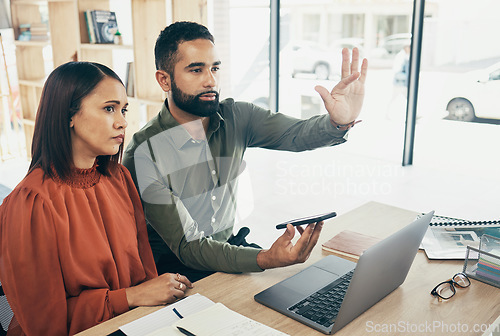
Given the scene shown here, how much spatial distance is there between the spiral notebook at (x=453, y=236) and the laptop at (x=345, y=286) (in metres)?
0.27

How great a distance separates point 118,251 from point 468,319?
3.19 ft

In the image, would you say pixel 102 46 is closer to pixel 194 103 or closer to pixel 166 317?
pixel 194 103

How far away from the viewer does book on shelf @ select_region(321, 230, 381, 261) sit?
1537 millimetres

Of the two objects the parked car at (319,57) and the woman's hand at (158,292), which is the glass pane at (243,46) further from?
the woman's hand at (158,292)

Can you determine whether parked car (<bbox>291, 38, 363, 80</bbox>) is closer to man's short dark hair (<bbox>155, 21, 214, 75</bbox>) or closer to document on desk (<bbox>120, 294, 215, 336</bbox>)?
man's short dark hair (<bbox>155, 21, 214, 75</bbox>)

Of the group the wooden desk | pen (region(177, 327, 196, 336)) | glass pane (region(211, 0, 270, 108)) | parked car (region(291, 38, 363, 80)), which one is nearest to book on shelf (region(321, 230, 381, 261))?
the wooden desk

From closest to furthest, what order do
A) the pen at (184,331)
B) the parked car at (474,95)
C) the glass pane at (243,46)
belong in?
the pen at (184,331) < the parked car at (474,95) < the glass pane at (243,46)

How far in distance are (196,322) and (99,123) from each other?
0.63 m

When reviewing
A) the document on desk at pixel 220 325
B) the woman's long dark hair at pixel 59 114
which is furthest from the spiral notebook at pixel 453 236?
the woman's long dark hair at pixel 59 114

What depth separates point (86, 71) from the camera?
1.40m

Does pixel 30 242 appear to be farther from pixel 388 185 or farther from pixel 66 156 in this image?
pixel 388 185

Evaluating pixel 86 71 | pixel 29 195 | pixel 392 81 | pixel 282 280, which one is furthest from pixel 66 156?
pixel 392 81

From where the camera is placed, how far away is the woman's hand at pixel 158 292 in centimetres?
127

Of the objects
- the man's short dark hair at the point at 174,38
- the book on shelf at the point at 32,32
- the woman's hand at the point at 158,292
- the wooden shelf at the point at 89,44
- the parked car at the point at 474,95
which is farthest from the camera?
the book on shelf at the point at 32,32
